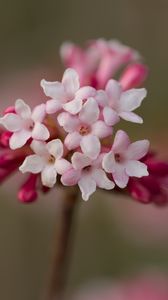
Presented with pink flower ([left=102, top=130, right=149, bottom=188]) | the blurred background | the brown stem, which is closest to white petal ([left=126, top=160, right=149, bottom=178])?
pink flower ([left=102, top=130, right=149, bottom=188])

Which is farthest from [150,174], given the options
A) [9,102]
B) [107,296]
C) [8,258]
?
[8,258]

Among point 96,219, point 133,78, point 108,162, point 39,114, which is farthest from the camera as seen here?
point 96,219

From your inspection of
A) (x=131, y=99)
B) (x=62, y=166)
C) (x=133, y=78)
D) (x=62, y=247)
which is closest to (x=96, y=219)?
(x=133, y=78)

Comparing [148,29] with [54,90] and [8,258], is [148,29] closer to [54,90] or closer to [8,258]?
[8,258]

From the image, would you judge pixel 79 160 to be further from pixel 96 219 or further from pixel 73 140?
pixel 96 219

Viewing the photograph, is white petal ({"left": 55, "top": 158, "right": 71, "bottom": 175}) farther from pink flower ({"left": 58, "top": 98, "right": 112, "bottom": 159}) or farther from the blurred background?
the blurred background

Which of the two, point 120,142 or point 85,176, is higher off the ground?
point 120,142
